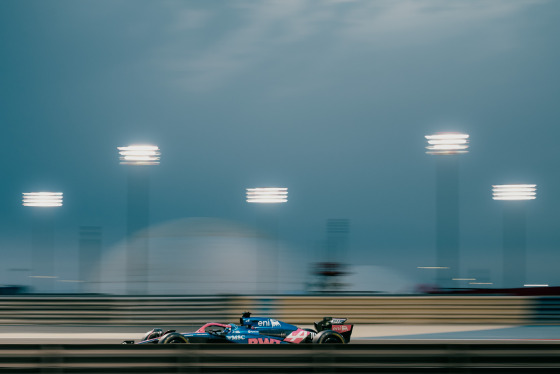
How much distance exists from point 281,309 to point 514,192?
1112cm

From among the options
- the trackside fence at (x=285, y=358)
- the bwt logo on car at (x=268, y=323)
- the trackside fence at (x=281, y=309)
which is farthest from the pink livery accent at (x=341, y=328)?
the trackside fence at (x=281, y=309)

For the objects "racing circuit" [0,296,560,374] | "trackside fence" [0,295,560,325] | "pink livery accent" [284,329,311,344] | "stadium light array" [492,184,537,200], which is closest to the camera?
"pink livery accent" [284,329,311,344]

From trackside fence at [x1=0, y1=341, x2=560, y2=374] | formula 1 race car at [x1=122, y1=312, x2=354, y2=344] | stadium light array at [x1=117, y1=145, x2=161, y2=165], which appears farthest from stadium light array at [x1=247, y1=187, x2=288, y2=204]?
trackside fence at [x1=0, y1=341, x2=560, y2=374]

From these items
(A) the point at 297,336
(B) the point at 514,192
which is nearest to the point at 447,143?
(B) the point at 514,192

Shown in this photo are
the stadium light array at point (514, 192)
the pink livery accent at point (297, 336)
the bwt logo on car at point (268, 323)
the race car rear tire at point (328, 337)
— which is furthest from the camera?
the stadium light array at point (514, 192)

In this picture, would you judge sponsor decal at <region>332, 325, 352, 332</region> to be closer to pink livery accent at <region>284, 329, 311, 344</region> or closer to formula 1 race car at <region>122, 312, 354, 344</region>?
formula 1 race car at <region>122, 312, 354, 344</region>

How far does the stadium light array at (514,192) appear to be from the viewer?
2206cm

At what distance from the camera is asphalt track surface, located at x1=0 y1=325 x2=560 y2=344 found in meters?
13.3

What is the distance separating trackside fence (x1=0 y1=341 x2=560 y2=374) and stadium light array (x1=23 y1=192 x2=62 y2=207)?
17.4 metres

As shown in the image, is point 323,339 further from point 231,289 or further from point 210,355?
point 231,289

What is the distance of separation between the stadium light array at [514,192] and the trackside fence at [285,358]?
1614 cm

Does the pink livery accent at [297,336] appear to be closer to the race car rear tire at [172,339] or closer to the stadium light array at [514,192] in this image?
the race car rear tire at [172,339]

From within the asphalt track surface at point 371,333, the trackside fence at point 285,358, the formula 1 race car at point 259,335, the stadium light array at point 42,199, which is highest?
the stadium light array at point 42,199

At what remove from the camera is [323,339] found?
9.09m
